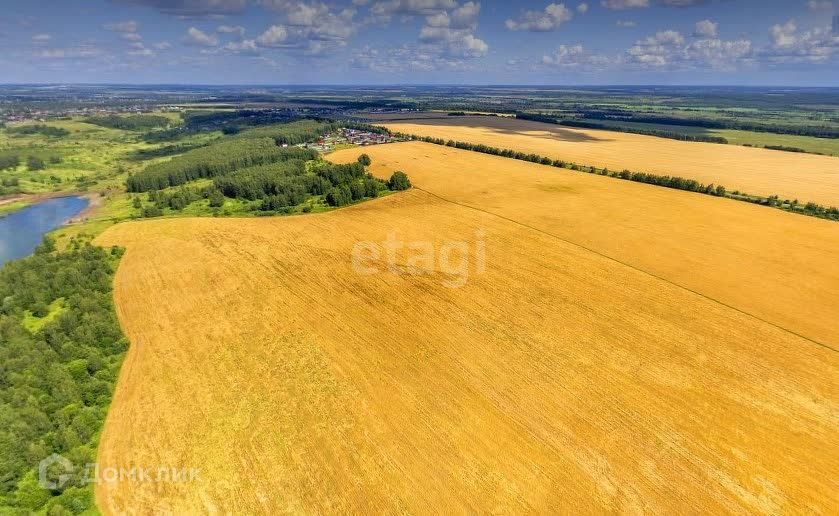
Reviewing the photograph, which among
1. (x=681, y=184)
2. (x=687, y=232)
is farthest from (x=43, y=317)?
(x=681, y=184)

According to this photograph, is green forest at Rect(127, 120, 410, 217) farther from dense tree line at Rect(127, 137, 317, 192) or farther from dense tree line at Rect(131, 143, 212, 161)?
dense tree line at Rect(131, 143, 212, 161)

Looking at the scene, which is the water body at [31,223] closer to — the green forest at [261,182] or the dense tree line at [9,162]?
the green forest at [261,182]

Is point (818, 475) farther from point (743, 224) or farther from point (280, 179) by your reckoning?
point (280, 179)

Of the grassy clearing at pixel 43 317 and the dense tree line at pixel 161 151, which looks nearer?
the grassy clearing at pixel 43 317

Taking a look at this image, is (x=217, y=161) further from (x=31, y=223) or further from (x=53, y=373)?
(x=53, y=373)

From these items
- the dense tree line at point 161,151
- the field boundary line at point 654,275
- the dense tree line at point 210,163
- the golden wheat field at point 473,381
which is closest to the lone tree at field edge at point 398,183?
the field boundary line at point 654,275

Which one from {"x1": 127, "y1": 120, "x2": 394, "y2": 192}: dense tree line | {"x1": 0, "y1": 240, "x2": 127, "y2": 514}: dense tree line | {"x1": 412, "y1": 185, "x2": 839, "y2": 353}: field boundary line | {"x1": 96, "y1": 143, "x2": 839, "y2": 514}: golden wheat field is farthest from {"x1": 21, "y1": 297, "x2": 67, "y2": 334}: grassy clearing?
{"x1": 127, "y1": 120, "x2": 394, "y2": 192}: dense tree line
